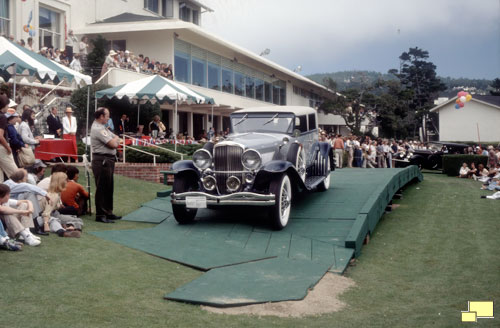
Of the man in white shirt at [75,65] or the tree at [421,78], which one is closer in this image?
the man in white shirt at [75,65]

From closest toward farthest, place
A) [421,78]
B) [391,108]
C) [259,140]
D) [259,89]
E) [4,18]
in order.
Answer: [259,140]
[4,18]
[259,89]
[391,108]
[421,78]

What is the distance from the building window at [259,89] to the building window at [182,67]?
37.4 feet

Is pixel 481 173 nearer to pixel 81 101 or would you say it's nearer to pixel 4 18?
pixel 81 101

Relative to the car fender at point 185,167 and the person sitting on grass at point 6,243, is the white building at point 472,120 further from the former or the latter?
the person sitting on grass at point 6,243

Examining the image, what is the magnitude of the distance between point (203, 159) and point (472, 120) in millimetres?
48364

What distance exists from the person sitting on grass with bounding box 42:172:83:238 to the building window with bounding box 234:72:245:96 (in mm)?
27934

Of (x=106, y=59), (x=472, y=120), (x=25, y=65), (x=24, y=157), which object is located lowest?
(x=24, y=157)

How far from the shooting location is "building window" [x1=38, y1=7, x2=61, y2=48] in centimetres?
2361

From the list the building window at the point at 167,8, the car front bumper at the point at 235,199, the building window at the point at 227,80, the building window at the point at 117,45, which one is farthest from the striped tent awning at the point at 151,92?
the building window at the point at 167,8

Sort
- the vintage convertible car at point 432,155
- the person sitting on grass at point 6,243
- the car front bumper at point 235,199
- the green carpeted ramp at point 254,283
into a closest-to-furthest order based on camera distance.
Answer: the green carpeted ramp at point 254,283 → the person sitting on grass at point 6,243 → the car front bumper at point 235,199 → the vintage convertible car at point 432,155

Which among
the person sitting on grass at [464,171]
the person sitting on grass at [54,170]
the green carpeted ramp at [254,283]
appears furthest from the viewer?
the person sitting on grass at [464,171]

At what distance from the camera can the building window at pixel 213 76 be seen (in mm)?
32125

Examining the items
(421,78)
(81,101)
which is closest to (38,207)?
(81,101)

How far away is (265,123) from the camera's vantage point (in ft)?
36.8
